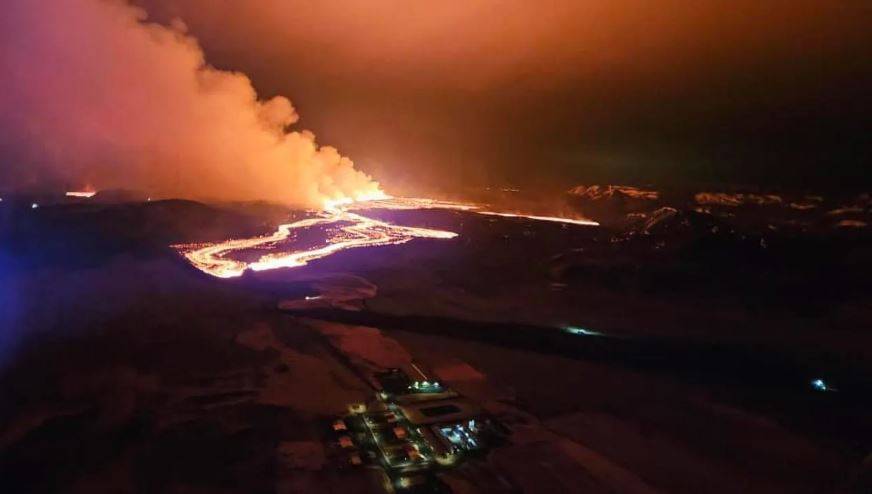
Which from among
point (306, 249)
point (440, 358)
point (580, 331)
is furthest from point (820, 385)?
point (306, 249)

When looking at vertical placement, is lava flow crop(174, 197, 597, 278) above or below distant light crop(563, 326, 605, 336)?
above

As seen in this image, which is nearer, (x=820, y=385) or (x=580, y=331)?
(x=820, y=385)

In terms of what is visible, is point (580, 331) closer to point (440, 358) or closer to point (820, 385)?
point (440, 358)

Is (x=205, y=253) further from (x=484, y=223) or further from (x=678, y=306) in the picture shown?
(x=484, y=223)

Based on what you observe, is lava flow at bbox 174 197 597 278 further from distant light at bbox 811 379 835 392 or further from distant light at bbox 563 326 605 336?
distant light at bbox 811 379 835 392

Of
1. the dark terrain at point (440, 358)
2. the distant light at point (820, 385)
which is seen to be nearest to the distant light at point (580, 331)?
the dark terrain at point (440, 358)

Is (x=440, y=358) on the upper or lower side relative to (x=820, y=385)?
upper

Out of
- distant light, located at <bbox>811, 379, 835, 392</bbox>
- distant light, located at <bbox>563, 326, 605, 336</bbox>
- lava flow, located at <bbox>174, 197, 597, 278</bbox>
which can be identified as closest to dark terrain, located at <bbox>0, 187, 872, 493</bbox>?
distant light, located at <bbox>811, 379, 835, 392</bbox>

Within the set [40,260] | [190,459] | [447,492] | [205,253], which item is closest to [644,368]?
[447,492]

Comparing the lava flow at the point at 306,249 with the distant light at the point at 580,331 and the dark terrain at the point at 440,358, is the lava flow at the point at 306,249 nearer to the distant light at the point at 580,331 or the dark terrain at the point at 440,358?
the dark terrain at the point at 440,358

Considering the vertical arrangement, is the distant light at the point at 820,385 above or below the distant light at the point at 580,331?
below

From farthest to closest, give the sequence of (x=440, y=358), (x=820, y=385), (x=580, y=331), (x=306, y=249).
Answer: (x=306, y=249) → (x=580, y=331) → (x=820, y=385) → (x=440, y=358)
